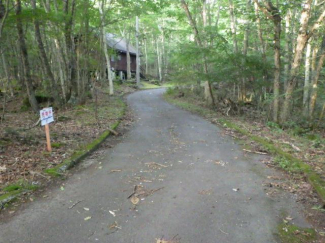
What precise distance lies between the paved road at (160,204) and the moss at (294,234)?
12cm

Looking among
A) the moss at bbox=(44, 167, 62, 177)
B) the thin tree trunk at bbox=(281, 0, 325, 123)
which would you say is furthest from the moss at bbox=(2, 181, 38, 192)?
the thin tree trunk at bbox=(281, 0, 325, 123)

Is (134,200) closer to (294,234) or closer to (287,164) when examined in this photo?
(294,234)

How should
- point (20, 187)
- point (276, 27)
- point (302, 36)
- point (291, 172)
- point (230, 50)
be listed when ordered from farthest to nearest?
point (230, 50) < point (276, 27) < point (302, 36) < point (291, 172) < point (20, 187)

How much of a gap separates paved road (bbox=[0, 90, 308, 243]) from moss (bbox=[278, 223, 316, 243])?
0.40 ft

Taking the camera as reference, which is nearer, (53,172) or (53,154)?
(53,172)

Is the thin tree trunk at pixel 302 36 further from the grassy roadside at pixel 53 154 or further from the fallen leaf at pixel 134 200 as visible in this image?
the fallen leaf at pixel 134 200

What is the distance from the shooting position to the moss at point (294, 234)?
3.41 m

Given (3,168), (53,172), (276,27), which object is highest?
(276,27)

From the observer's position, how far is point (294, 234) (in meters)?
3.54

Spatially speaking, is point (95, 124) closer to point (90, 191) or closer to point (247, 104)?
point (90, 191)

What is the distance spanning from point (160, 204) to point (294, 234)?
2006mm

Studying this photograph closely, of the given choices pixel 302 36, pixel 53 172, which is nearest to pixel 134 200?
pixel 53 172

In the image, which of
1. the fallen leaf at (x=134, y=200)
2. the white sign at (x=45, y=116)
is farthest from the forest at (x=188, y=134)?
the white sign at (x=45, y=116)

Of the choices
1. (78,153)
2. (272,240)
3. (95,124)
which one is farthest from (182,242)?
(95,124)
